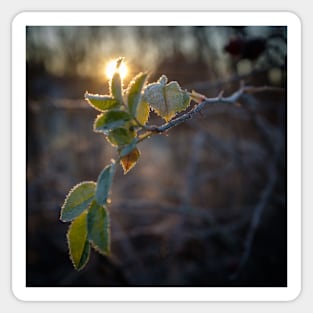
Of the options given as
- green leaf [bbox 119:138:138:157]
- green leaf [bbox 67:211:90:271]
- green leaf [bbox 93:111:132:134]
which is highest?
green leaf [bbox 93:111:132:134]

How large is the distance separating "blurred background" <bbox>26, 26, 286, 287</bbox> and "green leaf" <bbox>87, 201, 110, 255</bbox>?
78 centimetres

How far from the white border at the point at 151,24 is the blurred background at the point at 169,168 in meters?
0.12

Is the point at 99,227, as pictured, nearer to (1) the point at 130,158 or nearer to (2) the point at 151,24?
(1) the point at 130,158

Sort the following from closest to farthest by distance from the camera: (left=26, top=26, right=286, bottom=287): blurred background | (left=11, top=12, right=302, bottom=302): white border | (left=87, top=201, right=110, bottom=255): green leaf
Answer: (left=87, top=201, right=110, bottom=255): green leaf, (left=11, top=12, right=302, bottom=302): white border, (left=26, top=26, right=286, bottom=287): blurred background

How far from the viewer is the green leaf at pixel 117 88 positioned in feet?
1.26

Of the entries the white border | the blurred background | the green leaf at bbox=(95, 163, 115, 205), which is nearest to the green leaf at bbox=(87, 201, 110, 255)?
the green leaf at bbox=(95, 163, 115, 205)

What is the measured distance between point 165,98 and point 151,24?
549 millimetres

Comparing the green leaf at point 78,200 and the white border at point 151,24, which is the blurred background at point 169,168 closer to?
the white border at point 151,24

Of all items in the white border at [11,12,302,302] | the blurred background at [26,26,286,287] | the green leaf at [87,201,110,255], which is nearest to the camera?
the green leaf at [87,201,110,255]

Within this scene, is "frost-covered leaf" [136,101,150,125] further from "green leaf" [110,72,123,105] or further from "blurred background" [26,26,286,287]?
"blurred background" [26,26,286,287]

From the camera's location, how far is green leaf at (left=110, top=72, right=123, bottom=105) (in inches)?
15.1

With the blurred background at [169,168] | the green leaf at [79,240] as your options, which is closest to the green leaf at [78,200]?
the green leaf at [79,240]

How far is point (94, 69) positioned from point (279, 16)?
851 millimetres

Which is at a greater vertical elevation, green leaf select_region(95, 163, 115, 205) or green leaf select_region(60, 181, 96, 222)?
green leaf select_region(95, 163, 115, 205)
